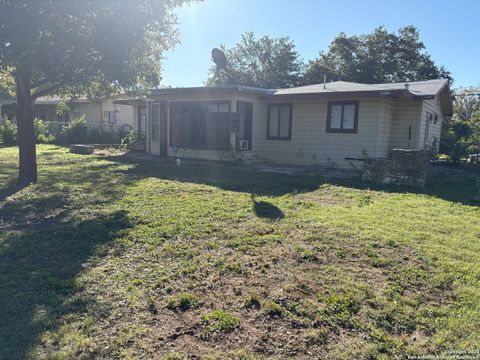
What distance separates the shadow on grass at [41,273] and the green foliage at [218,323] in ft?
3.78

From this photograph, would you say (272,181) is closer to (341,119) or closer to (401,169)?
(401,169)

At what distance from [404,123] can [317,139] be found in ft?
10.2

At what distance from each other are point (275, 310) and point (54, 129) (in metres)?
26.7

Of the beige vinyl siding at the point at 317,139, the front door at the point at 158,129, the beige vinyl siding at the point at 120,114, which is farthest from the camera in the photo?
the beige vinyl siding at the point at 120,114

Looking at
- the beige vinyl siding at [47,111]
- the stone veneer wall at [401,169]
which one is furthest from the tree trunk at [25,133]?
the beige vinyl siding at [47,111]

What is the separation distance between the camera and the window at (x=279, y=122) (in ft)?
48.1

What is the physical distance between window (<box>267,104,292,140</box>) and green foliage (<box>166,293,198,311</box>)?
11.5 metres

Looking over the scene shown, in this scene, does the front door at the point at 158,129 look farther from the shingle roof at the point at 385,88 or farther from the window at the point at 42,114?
the window at the point at 42,114

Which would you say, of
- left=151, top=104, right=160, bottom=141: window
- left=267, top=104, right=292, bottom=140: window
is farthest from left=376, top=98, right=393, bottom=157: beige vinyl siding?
left=151, top=104, right=160, bottom=141: window

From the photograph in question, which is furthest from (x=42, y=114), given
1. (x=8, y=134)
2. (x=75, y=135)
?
(x=75, y=135)

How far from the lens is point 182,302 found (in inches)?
141

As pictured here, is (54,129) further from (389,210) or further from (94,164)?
(389,210)

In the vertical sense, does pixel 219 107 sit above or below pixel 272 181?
above

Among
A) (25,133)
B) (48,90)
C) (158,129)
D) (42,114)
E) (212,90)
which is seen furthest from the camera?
(42,114)
